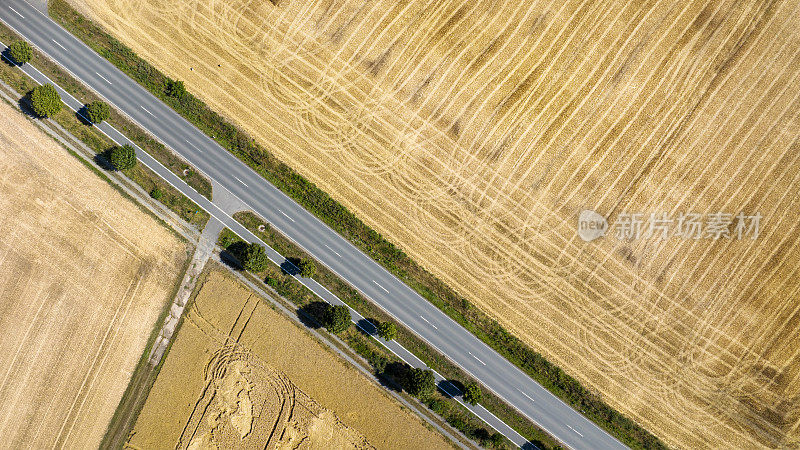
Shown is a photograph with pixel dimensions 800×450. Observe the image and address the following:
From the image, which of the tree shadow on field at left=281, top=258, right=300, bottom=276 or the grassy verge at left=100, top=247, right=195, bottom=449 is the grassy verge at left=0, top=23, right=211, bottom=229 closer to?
the grassy verge at left=100, top=247, right=195, bottom=449

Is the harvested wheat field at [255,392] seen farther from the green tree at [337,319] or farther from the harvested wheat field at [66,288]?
the harvested wheat field at [66,288]

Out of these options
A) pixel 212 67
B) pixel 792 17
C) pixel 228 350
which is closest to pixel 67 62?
pixel 212 67

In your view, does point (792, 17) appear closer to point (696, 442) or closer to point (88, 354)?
point (696, 442)

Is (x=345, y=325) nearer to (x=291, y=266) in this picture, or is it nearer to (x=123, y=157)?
(x=291, y=266)

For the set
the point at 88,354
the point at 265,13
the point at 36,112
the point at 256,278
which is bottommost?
the point at 88,354

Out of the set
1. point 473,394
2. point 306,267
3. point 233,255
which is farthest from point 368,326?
point 233,255

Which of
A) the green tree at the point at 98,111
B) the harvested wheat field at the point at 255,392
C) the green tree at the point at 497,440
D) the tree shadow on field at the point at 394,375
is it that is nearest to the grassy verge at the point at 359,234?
the green tree at the point at 98,111

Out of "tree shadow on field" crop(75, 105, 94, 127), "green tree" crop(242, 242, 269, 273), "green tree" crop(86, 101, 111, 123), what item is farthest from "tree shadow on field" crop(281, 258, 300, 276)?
"tree shadow on field" crop(75, 105, 94, 127)
